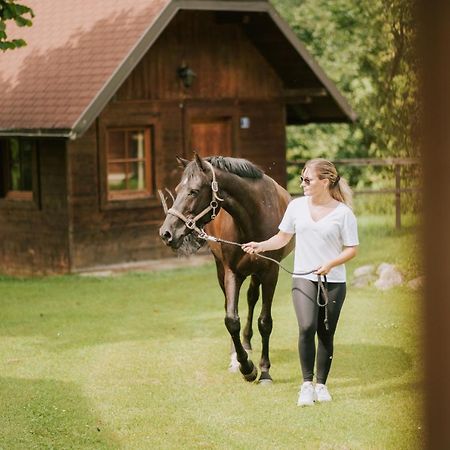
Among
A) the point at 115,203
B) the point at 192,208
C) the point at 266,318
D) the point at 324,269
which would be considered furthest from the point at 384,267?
the point at 324,269

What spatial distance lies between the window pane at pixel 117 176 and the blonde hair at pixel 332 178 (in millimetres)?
8974

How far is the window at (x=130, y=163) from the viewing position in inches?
588

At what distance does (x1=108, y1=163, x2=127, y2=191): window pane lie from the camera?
49.0 feet

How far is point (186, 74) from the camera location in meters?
15.1

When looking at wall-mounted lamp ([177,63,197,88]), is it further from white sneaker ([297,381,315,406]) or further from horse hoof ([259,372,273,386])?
white sneaker ([297,381,315,406])

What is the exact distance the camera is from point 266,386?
23.1 ft

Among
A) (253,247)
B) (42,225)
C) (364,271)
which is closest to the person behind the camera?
(253,247)

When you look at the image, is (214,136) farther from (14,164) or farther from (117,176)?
(14,164)

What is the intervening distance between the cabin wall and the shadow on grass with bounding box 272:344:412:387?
20.9ft

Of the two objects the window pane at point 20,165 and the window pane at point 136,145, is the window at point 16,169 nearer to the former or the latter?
the window pane at point 20,165

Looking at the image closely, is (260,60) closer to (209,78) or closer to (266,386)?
(209,78)

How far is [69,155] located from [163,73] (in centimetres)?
218

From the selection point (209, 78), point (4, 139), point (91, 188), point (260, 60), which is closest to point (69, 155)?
point (91, 188)

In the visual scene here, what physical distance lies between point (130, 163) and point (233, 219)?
26.6ft
